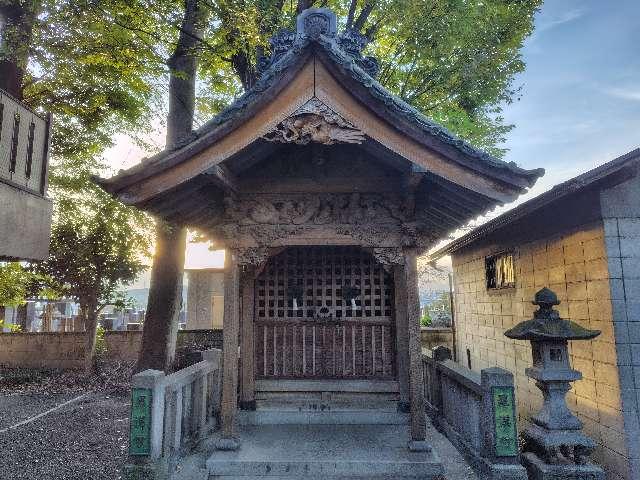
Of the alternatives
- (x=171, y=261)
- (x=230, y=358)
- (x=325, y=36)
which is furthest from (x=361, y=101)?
(x=171, y=261)

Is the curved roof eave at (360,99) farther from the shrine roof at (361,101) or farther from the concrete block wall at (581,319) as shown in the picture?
the concrete block wall at (581,319)

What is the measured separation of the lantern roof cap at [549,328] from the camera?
4.99m

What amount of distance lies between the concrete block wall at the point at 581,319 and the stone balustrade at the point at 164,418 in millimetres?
5906

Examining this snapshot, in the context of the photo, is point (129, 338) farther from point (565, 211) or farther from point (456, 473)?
point (565, 211)

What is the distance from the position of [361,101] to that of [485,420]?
411 cm

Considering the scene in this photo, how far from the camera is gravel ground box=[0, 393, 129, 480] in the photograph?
6814 mm

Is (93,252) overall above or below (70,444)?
above

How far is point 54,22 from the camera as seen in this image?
9.09 m

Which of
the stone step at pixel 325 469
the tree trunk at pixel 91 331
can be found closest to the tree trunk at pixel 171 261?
the tree trunk at pixel 91 331

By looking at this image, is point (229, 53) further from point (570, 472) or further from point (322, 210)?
point (570, 472)

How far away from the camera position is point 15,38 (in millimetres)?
8172

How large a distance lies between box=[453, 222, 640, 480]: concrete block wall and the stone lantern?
3.72 feet

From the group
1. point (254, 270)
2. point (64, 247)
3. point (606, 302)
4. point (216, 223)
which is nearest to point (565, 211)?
point (606, 302)

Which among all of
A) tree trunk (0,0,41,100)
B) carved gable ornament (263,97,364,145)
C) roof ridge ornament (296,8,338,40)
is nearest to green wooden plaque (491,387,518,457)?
carved gable ornament (263,97,364,145)
